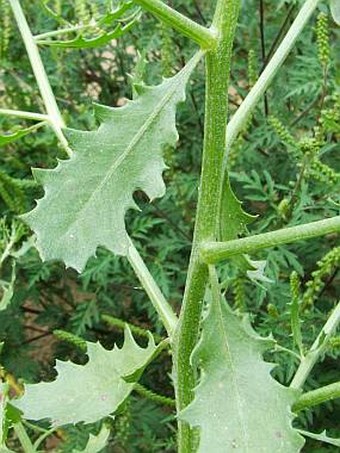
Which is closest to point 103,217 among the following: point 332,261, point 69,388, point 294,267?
point 69,388

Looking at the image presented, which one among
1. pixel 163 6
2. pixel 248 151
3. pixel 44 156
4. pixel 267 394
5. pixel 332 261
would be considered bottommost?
pixel 44 156

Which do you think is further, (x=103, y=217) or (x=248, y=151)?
(x=248, y=151)

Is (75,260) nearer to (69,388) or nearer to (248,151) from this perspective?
(69,388)

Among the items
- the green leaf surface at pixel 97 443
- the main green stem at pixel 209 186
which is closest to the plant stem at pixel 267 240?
the main green stem at pixel 209 186

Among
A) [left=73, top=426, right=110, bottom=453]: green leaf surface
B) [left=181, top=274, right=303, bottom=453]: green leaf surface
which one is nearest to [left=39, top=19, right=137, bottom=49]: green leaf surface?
[left=181, top=274, right=303, bottom=453]: green leaf surface

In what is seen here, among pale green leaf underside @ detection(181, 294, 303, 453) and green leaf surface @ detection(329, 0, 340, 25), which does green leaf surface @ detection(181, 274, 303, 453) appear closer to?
pale green leaf underside @ detection(181, 294, 303, 453)

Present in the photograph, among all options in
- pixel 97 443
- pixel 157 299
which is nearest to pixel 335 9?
pixel 157 299
